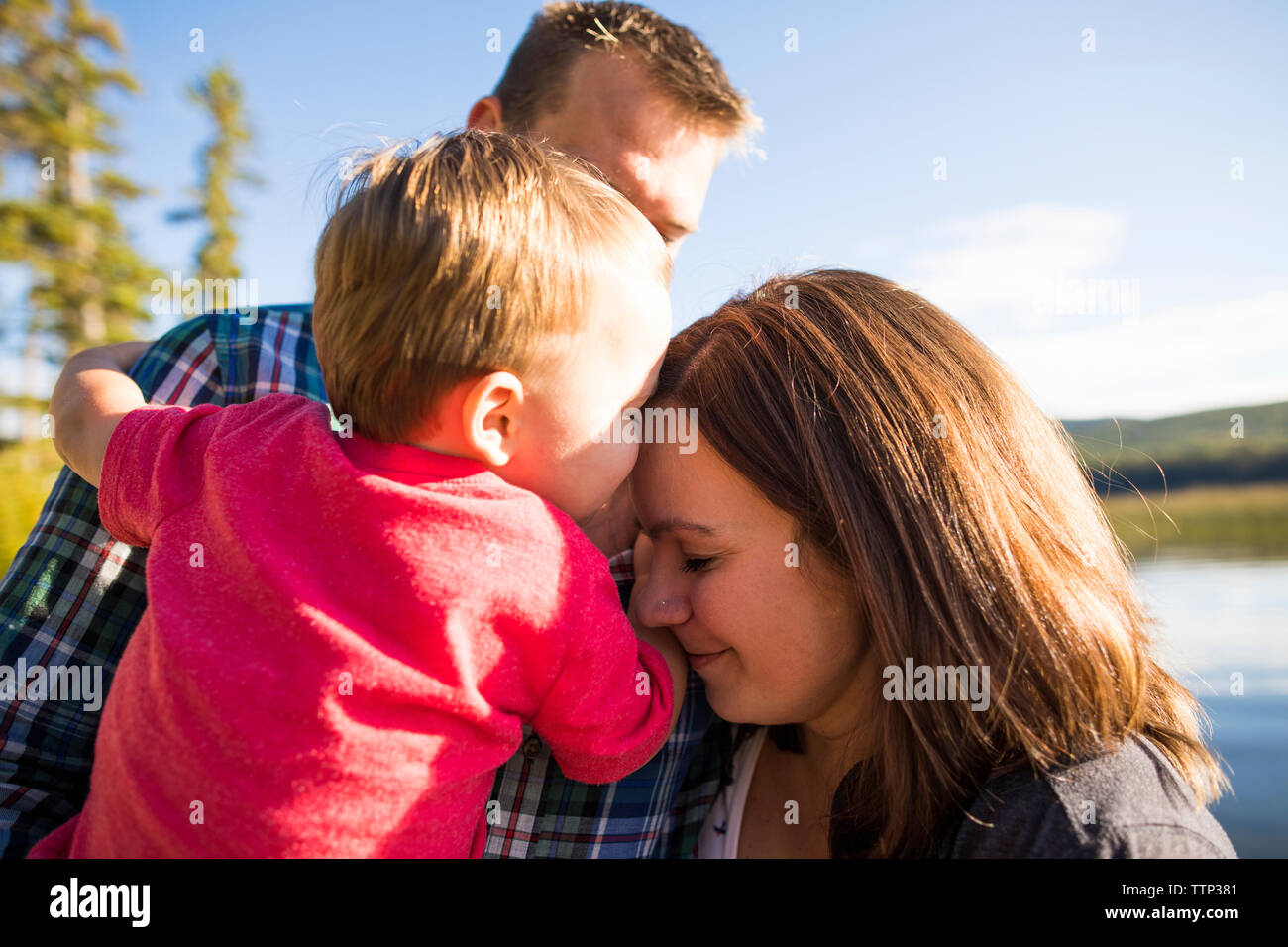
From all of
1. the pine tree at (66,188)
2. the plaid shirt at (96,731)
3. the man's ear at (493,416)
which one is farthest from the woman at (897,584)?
the pine tree at (66,188)

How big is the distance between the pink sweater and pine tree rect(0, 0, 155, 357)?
22.8m

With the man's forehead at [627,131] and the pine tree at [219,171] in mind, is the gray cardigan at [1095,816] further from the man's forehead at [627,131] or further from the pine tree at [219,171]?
the pine tree at [219,171]

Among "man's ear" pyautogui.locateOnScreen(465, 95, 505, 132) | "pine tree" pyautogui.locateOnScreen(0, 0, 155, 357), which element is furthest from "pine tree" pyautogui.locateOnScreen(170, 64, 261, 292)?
"man's ear" pyautogui.locateOnScreen(465, 95, 505, 132)

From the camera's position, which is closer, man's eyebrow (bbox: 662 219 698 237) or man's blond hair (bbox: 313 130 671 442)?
man's blond hair (bbox: 313 130 671 442)

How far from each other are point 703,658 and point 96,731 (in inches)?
50.7

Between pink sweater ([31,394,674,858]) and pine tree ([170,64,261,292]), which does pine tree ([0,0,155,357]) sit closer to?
pine tree ([170,64,261,292])

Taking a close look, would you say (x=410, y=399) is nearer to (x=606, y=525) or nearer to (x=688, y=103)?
(x=606, y=525)

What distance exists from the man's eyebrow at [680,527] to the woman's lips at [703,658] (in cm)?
27

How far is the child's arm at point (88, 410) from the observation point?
5.19 feet

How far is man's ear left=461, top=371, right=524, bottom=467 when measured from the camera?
1.33 meters

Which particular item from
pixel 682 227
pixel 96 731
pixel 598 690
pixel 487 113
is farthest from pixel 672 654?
pixel 487 113

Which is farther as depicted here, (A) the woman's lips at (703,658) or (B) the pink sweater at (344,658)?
(A) the woman's lips at (703,658)

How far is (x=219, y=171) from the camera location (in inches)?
1116

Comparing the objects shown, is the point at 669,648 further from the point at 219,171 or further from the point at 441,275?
the point at 219,171
